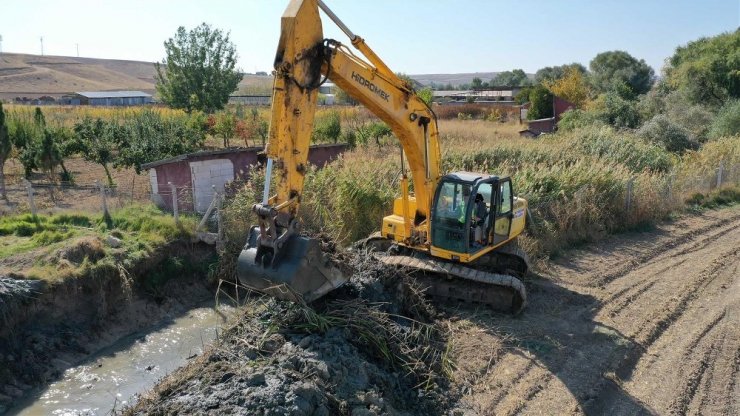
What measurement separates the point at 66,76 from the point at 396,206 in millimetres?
109699

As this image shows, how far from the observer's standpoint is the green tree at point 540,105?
36969mm

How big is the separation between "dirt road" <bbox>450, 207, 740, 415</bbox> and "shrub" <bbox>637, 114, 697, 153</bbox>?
12.8 meters

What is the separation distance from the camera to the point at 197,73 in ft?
101

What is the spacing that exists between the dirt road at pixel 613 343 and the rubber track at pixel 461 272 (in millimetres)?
500

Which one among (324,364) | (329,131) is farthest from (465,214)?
(329,131)

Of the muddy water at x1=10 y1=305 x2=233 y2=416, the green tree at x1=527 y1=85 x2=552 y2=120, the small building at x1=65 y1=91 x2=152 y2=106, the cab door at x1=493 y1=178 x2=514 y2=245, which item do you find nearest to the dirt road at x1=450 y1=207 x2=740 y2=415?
the cab door at x1=493 y1=178 x2=514 y2=245

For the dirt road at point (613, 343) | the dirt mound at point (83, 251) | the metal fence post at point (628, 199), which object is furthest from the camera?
the metal fence post at point (628, 199)

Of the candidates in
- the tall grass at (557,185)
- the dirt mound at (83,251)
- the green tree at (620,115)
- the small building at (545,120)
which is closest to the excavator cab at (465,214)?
the tall grass at (557,185)

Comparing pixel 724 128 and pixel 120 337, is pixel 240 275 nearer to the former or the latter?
pixel 120 337

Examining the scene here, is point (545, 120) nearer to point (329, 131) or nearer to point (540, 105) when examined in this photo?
point (540, 105)

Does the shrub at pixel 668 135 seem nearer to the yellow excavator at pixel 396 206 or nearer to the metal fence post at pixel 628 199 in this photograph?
the metal fence post at pixel 628 199

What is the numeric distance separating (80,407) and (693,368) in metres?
8.18

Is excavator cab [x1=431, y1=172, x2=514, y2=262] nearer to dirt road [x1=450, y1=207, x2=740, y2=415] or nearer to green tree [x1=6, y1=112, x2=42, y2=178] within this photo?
dirt road [x1=450, y1=207, x2=740, y2=415]

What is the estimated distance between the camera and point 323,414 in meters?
5.41
